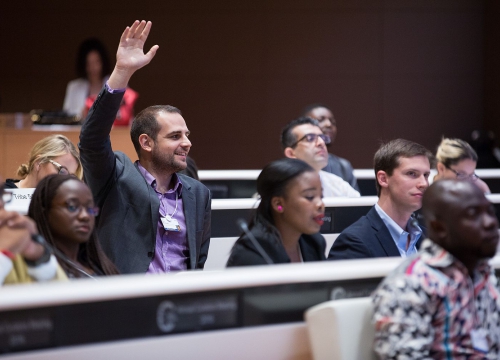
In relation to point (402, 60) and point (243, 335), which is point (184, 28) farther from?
point (243, 335)

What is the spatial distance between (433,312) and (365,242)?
35.4 inches

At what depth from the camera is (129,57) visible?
2.88 meters

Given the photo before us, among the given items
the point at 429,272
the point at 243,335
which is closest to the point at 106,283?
the point at 243,335

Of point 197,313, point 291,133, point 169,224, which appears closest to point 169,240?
point 169,224

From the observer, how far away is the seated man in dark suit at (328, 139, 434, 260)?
266 cm

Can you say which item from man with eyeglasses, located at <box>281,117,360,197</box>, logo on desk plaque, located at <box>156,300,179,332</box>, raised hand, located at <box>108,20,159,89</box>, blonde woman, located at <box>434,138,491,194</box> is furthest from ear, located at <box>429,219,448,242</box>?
man with eyeglasses, located at <box>281,117,360,197</box>

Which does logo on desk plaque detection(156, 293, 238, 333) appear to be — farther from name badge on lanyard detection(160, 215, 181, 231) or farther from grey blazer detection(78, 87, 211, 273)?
name badge on lanyard detection(160, 215, 181, 231)

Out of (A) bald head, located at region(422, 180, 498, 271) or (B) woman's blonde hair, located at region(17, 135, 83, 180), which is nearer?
(A) bald head, located at region(422, 180, 498, 271)

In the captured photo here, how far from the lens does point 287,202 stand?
2332mm

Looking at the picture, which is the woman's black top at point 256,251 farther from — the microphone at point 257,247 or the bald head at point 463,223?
the bald head at point 463,223

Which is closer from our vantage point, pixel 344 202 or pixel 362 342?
pixel 362 342

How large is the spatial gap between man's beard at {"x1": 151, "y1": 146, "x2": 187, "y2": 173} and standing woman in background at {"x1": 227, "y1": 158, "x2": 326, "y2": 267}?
2.37ft

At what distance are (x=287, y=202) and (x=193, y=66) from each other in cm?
560

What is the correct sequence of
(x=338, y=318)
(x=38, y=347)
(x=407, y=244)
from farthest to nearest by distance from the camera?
(x=407, y=244) < (x=338, y=318) < (x=38, y=347)
